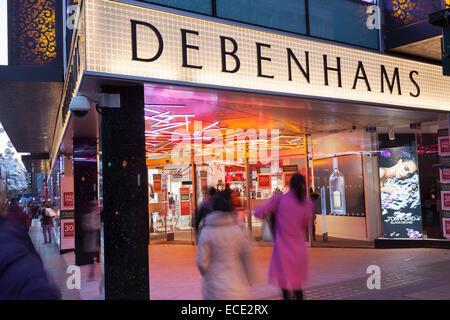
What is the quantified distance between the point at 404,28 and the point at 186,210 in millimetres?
10161

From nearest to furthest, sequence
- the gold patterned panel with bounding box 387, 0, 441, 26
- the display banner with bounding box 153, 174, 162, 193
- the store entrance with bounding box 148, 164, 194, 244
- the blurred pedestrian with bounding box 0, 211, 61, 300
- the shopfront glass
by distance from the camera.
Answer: the blurred pedestrian with bounding box 0, 211, 61, 300
the gold patterned panel with bounding box 387, 0, 441, 26
the shopfront glass
the store entrance with bounding box 148, 164, 194, 244
the display banner with bounding box 153, 174, 162, 193

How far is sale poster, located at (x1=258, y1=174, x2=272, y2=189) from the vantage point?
1464cm

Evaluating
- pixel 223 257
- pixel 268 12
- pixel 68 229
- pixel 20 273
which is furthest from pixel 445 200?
pixel 20 273

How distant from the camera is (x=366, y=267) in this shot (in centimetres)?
950

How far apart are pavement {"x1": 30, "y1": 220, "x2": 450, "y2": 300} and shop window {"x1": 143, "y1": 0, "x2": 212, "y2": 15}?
3976mm

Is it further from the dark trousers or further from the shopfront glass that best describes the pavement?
the shopfront glass

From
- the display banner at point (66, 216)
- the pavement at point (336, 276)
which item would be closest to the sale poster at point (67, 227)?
the display banner at point (66, 216)

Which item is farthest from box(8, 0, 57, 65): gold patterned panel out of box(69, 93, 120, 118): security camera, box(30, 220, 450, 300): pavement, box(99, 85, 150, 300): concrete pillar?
box(30, 220, 450, 300): pavement

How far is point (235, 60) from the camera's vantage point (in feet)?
22.4

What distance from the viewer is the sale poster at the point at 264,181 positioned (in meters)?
14.6
